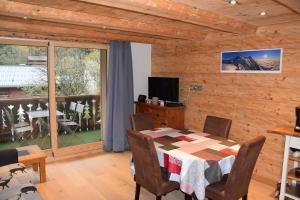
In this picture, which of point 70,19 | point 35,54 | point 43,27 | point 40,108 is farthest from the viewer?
point 40,108

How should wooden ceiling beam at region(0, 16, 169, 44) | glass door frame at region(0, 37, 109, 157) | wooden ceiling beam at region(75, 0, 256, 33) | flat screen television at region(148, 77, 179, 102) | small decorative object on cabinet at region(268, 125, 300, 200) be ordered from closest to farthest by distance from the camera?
wooden ceiling beam at region(75, 0, 256, 33) < small decorative object on cabinet at region(268, 125, 300, 200) < wooden ceiling beam at region(0, 16, 169, 44) < glass door frame at region(0, 37, 109, 157) < flat screen television at region(148, 77, 179, 102)

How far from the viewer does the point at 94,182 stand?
11.6 ft

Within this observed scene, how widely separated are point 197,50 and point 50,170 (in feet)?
10.6

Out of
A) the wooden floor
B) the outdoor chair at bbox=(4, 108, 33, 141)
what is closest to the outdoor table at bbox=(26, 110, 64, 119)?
the outdoor chair at bbox=(4, 108, 33, 141)

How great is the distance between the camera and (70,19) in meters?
2.63

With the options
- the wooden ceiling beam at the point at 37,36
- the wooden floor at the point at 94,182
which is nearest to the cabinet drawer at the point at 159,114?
the wooden floor at the point at 94,182

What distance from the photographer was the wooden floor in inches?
124

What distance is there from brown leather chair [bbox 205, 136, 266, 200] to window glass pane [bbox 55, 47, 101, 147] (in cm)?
326

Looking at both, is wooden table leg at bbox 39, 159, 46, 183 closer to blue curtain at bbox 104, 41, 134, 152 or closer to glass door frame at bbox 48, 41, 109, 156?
glass door frame at bbox 48, 41, 109, 156

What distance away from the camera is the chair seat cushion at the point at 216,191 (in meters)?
2.27

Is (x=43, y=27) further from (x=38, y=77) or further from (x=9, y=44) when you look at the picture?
(x=38, y=77)

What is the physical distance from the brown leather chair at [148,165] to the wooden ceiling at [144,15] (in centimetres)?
125

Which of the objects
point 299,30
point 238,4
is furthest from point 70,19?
point 299,30

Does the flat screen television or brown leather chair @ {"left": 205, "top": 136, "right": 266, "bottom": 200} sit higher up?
the flat screen television
